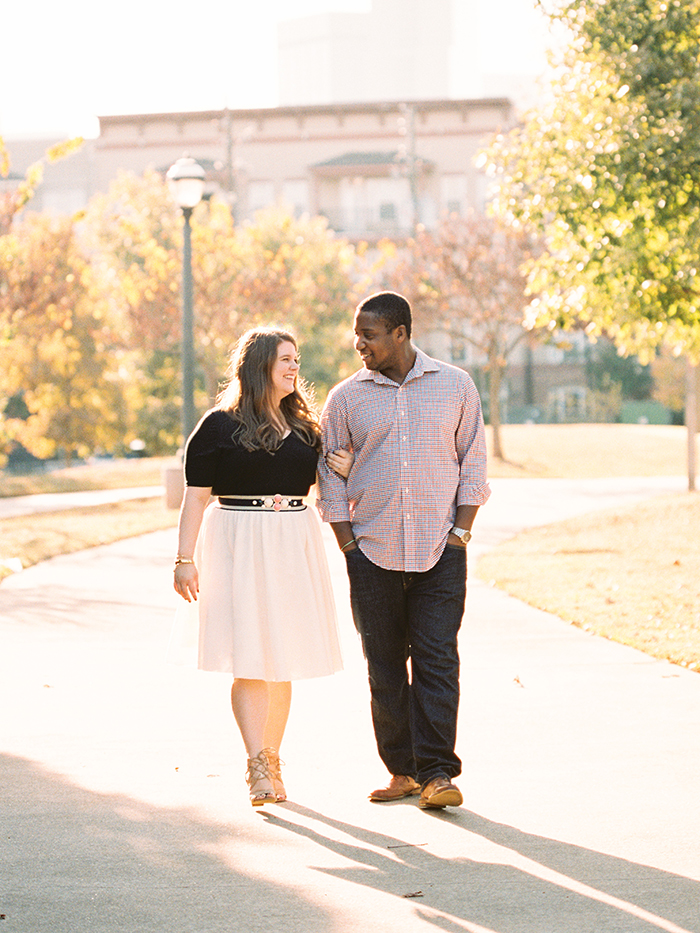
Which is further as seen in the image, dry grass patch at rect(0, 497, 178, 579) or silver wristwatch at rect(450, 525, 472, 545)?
dry grass patch at rect(0, 497, 178, 579)

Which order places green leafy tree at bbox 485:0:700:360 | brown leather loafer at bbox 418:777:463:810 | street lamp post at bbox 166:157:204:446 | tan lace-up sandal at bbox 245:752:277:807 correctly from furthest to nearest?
street lamp post at bbox 166:157:204:446, green leafy tree at bbox 485:0:700:360, tan lace-up sandal at bbox 245:752:277:807, brown leather loafer at bbox 418:777:463:810

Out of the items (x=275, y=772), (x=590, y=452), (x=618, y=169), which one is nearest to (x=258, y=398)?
(x=275, y=772)

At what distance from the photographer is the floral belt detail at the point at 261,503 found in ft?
17.3

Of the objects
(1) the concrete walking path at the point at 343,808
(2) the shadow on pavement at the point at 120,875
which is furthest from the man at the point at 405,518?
(2) the shadow on pavement at the point at 120,875

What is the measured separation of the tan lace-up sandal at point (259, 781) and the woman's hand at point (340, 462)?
1.11 metres

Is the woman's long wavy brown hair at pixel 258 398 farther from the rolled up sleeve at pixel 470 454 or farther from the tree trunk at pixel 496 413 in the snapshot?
the tree trunk at pixel 496 413

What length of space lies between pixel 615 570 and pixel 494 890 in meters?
9.36

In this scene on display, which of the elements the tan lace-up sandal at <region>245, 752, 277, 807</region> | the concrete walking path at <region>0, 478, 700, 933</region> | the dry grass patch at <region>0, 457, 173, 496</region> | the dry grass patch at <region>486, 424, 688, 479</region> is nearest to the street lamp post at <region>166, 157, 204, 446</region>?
the dry grass patch at <region>0, 457, 173, 496</region>

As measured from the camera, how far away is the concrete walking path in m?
4.03

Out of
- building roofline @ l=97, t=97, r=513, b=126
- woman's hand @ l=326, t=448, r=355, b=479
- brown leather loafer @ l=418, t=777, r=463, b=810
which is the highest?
building roofline @ l=97, t=97, r=513, b=126

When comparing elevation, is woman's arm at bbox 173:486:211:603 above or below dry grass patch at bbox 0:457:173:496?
above

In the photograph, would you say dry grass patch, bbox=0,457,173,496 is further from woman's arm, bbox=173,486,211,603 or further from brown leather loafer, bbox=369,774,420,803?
brown leather loafer, bbox=369,774,420,803

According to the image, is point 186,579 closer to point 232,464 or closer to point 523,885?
point 232,464

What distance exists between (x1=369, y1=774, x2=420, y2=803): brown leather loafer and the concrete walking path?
51mm
